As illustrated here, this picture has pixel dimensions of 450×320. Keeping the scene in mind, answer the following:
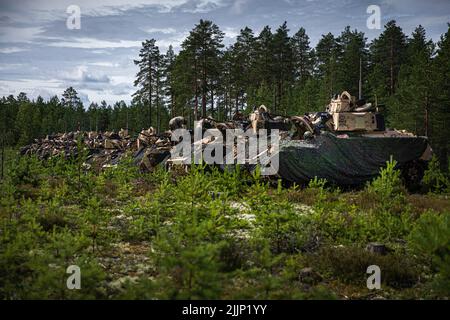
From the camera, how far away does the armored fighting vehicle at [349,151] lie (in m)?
12.8

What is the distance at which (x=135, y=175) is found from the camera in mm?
15227

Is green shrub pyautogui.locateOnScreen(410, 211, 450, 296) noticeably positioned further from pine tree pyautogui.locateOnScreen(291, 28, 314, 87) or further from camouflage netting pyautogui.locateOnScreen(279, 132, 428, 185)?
pine tree pyautogui.locateOnScreen(291, 28, 314, 87)

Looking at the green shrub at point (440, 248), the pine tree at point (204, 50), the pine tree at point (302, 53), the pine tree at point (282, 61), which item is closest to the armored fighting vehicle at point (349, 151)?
the green shrub at point (440, 248)

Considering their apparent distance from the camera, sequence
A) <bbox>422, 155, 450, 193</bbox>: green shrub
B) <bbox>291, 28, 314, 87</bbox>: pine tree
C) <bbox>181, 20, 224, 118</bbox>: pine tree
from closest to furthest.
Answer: <bbox>422, 155, 450, 193</bbox>: green shrub, <bbox>181, 20, 224, 118</bbox>: pine tree, <bbox>291, 28, 314, 87</bbox>: pine tree

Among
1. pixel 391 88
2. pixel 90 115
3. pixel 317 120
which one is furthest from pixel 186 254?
pixel 90 115

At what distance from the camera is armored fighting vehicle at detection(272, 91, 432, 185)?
12828 millimetres

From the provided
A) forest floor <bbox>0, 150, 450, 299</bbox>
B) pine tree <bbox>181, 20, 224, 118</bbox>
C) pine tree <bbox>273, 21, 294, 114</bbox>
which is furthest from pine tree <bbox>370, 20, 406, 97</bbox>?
forest floor <bbox>0, 150, 450, 299</bbox>

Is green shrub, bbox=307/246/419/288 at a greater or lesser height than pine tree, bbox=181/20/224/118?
lesser

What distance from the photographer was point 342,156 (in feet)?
44.0

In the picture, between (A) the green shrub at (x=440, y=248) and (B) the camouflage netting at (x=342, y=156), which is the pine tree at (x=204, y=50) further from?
(A) the green shrub at (x=440, y=248)

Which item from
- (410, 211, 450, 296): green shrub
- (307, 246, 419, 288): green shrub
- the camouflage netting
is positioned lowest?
(307, 246, 419, 288): green shrub

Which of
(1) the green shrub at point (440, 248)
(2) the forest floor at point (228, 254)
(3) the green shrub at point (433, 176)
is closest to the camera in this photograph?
(2) the forest floor at point (228, 254)

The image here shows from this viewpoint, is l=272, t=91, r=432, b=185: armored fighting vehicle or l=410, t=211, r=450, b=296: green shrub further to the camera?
l=272, t=91, r=432, b=185: armored fighting vehicle

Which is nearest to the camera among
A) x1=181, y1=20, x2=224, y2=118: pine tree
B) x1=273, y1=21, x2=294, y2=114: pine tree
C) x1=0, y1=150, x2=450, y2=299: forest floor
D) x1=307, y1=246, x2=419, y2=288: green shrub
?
x1=0, y1=150, x2=450, y2=299: forest floor
